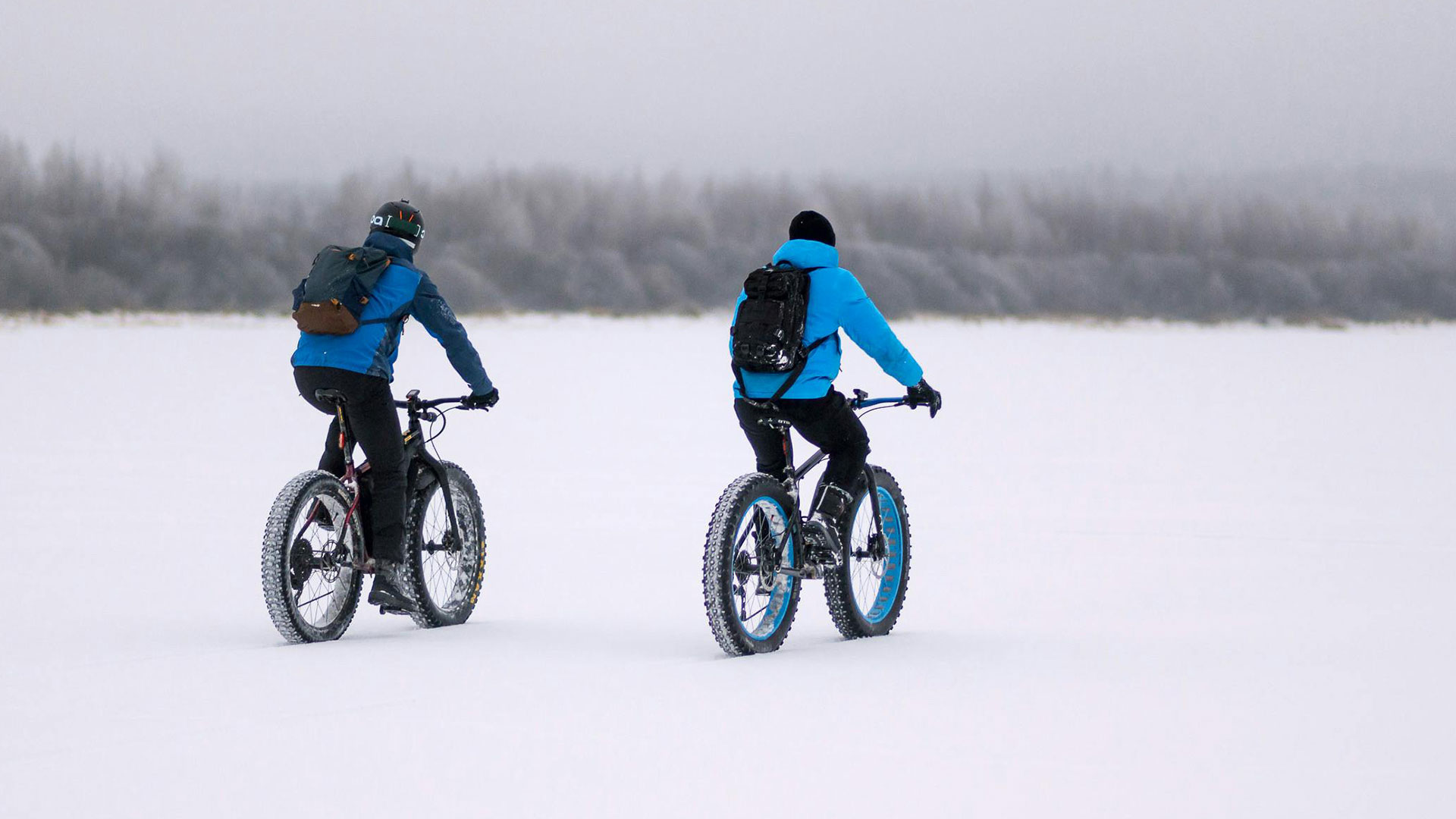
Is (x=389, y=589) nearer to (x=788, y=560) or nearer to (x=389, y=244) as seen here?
(x=389, y=244)

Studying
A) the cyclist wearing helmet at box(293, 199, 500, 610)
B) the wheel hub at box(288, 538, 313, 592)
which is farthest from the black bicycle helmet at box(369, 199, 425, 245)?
the wheel hub at box(288, 538, 313, 592)

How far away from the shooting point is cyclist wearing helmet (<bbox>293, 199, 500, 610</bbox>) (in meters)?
7.25

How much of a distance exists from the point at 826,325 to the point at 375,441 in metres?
2.19

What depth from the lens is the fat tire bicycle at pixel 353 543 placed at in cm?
695

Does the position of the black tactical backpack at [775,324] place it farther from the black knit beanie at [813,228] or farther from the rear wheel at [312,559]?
the rear wheel at [312,559]

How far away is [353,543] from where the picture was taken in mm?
7410

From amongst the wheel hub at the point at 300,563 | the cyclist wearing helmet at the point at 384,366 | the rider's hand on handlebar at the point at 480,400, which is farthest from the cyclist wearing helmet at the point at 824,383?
the wheel hub at the point at 300,563

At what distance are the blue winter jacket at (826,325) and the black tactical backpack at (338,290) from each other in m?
1.73

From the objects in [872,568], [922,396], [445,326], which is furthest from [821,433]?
[445,326]

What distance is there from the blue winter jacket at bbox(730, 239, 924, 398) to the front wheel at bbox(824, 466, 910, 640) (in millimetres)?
748

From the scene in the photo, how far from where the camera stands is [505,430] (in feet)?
82.8

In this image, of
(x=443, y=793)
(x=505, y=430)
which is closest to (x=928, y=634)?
(x=443, y=793)

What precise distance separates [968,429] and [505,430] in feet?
25.4

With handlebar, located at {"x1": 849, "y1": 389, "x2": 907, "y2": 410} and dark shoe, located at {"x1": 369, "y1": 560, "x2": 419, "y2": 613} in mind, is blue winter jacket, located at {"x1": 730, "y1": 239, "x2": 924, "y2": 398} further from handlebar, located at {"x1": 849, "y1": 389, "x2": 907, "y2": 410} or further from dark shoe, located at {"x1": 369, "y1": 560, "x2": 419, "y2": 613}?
dark shoe, located at {"x1": 369, "y1": 560, "x2": 419, "y2": 613}
